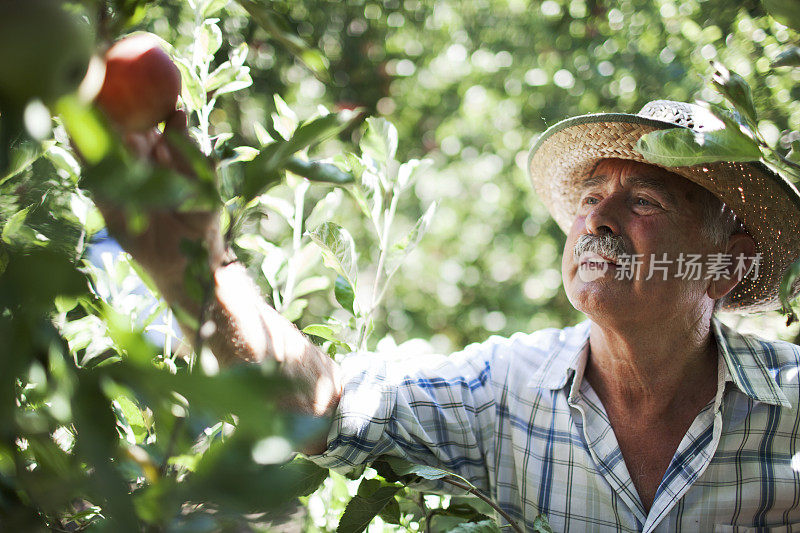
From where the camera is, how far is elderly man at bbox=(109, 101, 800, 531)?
1.31 m

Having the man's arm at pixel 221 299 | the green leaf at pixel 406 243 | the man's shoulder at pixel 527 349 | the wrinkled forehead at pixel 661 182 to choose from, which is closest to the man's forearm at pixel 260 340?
the man's arm at pixel 221 299

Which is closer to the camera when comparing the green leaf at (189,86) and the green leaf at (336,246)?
the green leaf at (189,86)

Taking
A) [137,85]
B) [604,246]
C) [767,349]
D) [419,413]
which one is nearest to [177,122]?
[137,85]

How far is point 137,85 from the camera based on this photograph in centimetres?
54

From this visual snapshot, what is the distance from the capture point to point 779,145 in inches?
74.3

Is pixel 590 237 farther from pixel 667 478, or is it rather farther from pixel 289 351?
pixel 289 351

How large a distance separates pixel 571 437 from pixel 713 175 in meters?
0.65

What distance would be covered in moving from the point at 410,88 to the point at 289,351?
8.83 feet

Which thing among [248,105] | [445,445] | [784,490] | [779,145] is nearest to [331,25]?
[248,105]

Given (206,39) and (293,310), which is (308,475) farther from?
(206,39)

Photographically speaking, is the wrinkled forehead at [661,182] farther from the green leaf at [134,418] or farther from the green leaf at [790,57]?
the green leaf at [134,418]

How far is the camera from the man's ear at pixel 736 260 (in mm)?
1536

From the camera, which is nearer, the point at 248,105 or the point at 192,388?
the point at 192,388

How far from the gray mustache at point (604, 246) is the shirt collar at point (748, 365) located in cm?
35
